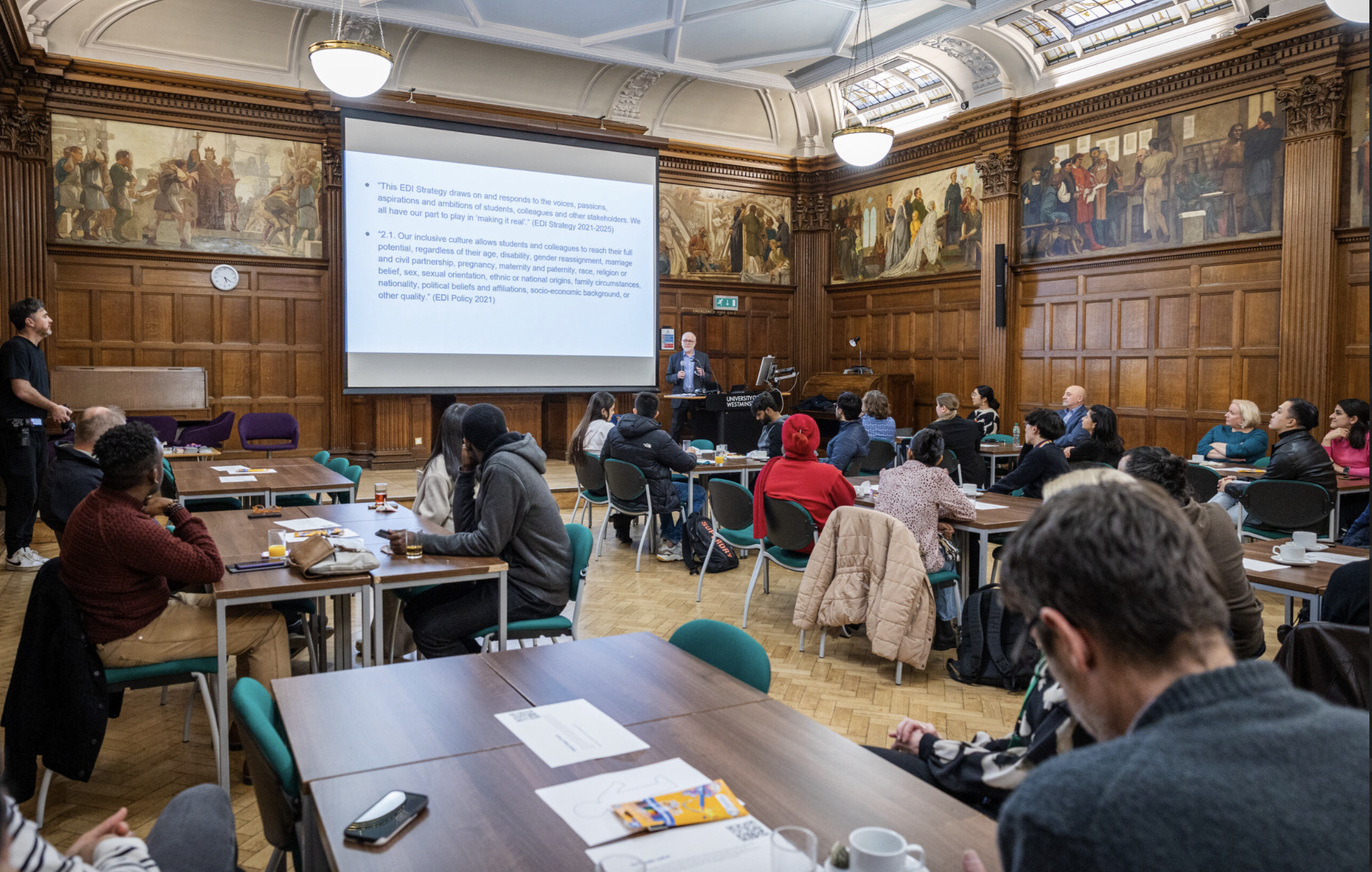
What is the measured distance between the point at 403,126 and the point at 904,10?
5602 mm

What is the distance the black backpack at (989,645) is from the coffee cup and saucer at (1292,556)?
106 cm

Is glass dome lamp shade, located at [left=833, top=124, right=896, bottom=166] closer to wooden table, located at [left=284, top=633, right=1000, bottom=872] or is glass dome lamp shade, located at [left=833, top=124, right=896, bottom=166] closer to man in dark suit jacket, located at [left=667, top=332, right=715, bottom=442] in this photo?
man in dark suit jacket, located at [left=667, top=332, right=715, bottom=442]

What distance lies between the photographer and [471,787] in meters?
1.74

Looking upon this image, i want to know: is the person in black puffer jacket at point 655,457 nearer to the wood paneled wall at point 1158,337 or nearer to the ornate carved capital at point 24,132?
the wood paneled wall at point 1158,337

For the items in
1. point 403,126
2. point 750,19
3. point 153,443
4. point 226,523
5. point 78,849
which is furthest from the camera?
point 750,19

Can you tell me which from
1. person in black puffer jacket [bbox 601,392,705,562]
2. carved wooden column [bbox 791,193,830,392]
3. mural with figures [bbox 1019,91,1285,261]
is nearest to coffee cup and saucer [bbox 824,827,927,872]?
person in black puffer jacket [bbox 601,392,705,562]

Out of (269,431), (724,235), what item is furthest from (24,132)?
(724,235)

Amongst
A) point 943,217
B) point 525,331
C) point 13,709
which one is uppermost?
point 943,217

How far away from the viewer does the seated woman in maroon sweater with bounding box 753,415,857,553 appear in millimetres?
5324

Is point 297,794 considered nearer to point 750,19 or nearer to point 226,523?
point 226,523

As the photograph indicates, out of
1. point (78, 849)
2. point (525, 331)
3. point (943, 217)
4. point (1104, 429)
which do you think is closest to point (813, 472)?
point (1104, 429)

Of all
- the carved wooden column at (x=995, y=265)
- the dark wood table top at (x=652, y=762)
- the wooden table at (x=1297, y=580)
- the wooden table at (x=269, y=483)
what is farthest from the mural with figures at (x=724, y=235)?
the dark wood table top at (x=652, y=762)

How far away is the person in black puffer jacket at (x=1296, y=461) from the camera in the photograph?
602 centimetres

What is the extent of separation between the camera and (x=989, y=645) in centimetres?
443
